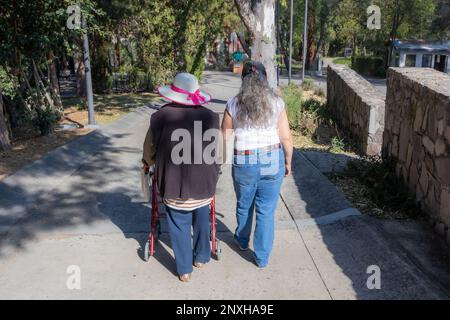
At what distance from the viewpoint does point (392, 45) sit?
114 feet

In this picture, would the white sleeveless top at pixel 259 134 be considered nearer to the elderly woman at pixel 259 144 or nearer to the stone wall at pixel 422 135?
the elderly woman at pixel 259 144

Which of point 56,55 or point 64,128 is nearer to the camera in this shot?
point 64,128

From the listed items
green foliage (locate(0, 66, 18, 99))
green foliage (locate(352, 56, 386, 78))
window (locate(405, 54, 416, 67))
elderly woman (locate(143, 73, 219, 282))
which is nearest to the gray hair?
elderly woman (locate(143, 73, 219, 282))

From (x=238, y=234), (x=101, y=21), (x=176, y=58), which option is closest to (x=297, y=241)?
(x=238, y=234)

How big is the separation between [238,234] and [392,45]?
110 feet

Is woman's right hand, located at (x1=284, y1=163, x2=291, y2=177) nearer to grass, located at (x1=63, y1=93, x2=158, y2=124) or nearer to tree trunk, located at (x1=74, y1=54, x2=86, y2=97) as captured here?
grass, located at (x1=63, y1=93, x2=158, y2=124)

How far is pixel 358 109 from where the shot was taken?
28.8 feet

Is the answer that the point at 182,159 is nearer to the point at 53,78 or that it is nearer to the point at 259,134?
the point at 259,134

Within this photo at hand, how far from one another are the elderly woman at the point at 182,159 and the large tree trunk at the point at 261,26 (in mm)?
8194

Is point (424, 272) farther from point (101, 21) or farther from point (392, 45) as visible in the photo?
point (392, 45)

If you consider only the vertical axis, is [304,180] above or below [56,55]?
below

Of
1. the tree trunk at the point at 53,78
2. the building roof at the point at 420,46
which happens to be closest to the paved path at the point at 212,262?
the tree trunk at the point at 53,78

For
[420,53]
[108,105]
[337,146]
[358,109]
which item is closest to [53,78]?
[108,105]

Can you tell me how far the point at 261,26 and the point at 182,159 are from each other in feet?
28.2
